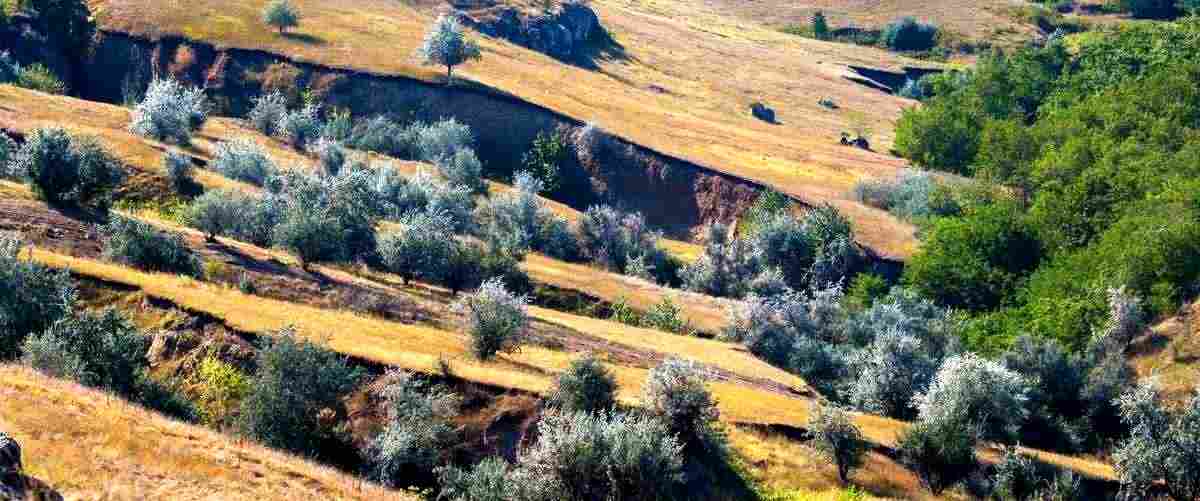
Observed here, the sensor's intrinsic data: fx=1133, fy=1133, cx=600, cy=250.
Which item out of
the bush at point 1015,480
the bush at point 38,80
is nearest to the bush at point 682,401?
the bush at point 1015,480

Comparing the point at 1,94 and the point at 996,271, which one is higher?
the point at 1,94

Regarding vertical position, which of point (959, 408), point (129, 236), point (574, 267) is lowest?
point (574, 267)

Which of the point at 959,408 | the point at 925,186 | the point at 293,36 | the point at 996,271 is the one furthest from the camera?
the point at 293,36

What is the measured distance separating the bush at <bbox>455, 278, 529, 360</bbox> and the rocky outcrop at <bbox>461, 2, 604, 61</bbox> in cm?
8552

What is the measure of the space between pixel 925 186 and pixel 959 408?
5100 centimetres

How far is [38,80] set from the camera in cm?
7875

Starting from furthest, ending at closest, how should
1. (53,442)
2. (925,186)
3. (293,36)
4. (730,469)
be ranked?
(293,36) → (925,186) → (730,469) → (53,442)

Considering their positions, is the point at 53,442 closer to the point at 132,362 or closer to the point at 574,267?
the point at 132,362

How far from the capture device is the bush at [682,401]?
108ft

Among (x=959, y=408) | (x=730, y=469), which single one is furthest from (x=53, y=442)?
(x=959, y=408)

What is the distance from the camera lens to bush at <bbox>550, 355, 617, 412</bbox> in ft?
107

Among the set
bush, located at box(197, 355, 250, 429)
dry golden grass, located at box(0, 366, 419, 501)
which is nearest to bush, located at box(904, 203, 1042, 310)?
bush, located at box(197, 355, 250, 429)

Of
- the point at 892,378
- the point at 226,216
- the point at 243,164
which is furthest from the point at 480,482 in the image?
the point at 243,164

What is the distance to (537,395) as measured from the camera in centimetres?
3434
